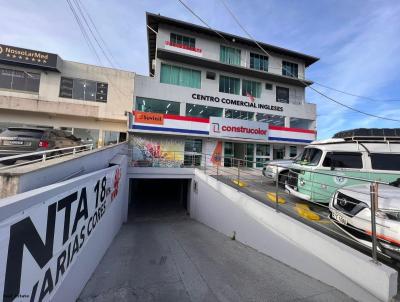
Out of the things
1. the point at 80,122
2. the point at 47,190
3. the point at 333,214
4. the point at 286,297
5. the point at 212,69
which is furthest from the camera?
the point at 212,69

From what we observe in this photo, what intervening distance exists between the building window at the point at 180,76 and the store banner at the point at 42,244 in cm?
1734

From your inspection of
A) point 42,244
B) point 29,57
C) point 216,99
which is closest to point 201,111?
point 216,99

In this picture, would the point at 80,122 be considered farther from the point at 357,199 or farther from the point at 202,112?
the point at 357,199

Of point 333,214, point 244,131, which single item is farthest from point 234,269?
point 244,131

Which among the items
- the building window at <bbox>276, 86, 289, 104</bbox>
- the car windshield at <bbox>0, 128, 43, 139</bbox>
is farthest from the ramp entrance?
the building window at <bbox>276, 86, 289, 104</bbox>

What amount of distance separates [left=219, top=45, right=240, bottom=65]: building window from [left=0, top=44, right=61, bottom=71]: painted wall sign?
15.1 metres

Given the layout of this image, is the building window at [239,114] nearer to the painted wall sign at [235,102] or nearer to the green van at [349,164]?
the painted wall sign at [235,102]

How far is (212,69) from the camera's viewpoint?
21.0 m

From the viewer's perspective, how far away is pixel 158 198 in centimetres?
1986

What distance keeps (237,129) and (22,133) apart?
15.2 m

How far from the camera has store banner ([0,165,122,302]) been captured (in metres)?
1.79

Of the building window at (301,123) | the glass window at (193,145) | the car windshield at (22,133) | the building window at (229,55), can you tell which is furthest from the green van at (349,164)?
the building window at (301,123)

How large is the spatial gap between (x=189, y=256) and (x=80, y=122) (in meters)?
17.7

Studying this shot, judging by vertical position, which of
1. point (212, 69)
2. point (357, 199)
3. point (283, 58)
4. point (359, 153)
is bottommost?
point (357, 199)
